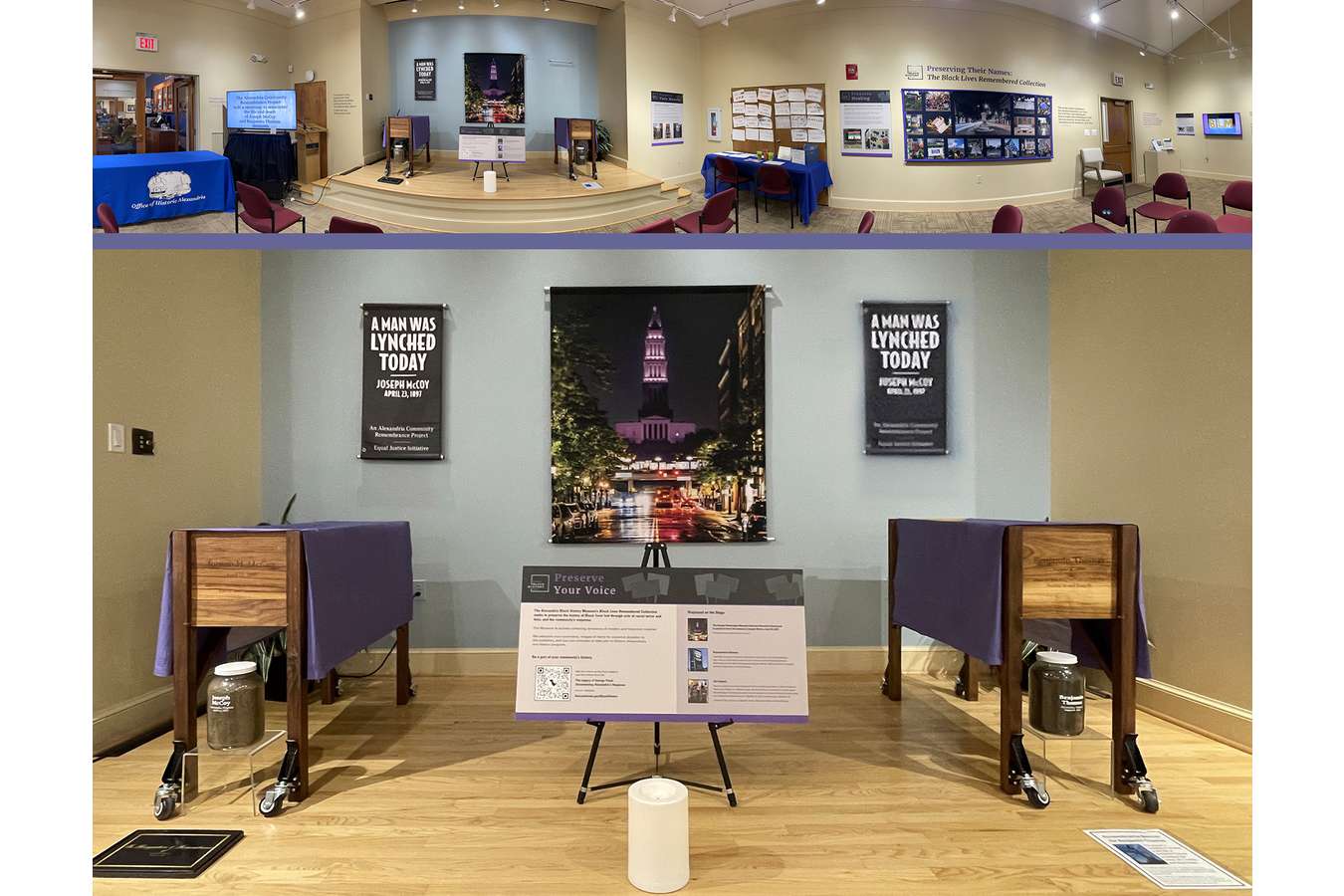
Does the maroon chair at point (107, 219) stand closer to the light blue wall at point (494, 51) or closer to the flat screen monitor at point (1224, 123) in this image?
the light blue wall at point (494, 51)

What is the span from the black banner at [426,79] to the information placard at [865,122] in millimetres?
1133

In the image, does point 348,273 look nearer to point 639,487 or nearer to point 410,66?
point 639,487

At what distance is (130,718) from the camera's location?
4016mm

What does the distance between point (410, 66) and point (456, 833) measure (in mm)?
2481

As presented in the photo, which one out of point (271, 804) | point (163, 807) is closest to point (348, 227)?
point (271, 804)

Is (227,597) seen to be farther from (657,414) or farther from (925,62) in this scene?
(925,62)

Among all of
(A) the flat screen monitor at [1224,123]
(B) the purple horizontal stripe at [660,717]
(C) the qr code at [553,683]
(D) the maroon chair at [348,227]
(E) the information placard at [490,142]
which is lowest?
(B) the purple horizontal stripe at [660,717]

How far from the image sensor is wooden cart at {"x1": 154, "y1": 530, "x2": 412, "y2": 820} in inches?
127

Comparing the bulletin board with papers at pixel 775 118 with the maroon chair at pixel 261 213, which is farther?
the maroon chair at pixel 261 213

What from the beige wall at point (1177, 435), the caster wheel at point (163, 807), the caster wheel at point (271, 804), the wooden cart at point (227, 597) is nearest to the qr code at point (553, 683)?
the wooden cart at point (227, 597)

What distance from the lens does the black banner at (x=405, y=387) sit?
5336 mm

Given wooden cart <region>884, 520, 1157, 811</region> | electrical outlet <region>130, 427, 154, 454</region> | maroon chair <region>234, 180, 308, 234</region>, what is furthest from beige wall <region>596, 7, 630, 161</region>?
electrical outlet <region>130, 427, 154, 454</region>

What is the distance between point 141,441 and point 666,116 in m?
3.08

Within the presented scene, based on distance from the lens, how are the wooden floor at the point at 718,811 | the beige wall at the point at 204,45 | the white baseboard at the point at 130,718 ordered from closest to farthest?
the beige wall at the point at 204,45, the wooden floor at the point at 718,811, the white baseboard at the point at 130,718
